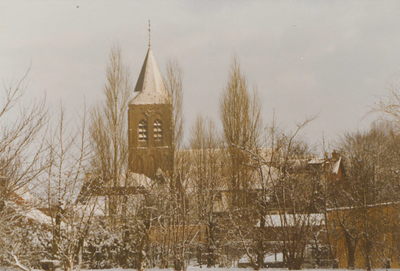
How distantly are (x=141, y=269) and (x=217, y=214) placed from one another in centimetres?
977

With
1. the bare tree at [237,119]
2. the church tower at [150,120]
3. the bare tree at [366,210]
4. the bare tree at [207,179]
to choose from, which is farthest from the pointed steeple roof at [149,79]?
the bare tree at [366,210]

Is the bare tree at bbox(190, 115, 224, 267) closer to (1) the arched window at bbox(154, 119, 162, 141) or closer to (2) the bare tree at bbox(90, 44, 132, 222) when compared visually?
(2) the bare tree at bbox(90, 44, 132, 222)

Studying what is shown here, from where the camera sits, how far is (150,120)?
1590 inches

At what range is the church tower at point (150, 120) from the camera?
2075 centimetres

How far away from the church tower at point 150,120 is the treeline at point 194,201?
2.07ft

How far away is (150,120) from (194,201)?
23.3m

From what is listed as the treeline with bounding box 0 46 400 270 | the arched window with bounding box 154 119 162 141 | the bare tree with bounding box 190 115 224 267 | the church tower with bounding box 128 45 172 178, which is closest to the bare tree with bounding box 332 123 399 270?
the treeline with bounding box 0 46 400 270

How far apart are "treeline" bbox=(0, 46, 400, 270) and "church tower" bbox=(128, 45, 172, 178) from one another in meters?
0.63

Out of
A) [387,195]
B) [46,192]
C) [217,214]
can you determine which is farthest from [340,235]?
[46,192]

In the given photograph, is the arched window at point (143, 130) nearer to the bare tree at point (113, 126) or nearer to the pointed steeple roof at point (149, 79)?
the pointed steeple roof at point (149, 79)

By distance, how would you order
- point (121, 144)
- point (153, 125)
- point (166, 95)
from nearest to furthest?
point (121, 144)
point (166, 95)
point (153, 125)

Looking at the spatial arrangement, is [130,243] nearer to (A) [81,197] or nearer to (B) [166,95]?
A: (A) [81,197]

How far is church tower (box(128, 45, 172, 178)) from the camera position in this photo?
2075 centimetres

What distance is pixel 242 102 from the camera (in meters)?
20.9
